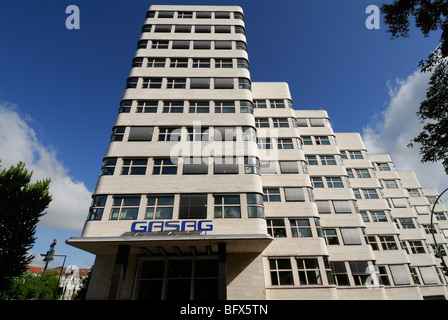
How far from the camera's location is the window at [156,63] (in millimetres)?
21984

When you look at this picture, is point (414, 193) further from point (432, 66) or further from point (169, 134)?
point (169, 134)

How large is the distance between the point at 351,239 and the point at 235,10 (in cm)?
2891

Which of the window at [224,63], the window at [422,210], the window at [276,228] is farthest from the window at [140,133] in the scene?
the window at [422,210]

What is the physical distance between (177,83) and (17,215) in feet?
73.3

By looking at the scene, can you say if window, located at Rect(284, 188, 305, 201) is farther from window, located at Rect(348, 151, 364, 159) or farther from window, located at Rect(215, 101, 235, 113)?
window, located at Rect(348, 151, 364, 159)

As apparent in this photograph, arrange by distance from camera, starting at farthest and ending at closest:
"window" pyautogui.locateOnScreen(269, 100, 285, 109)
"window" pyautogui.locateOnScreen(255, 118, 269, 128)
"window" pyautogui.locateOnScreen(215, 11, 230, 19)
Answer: "window" pyautogui.locateOnScreen(215, 11, 230, 19), "window" pyautogui.locateOnScreen(269, 100, 285, 109), "window" pyautogui.locateOnScreen(255, 118, 269, 128)

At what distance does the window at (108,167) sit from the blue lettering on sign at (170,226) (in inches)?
188

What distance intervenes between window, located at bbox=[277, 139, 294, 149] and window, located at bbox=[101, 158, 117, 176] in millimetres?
15840

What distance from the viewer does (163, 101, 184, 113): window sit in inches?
780

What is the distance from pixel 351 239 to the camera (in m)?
21.0

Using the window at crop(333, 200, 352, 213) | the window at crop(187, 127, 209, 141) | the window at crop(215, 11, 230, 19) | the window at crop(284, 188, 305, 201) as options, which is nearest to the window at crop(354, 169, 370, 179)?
the window at crop(333, 200, 352, 213)
